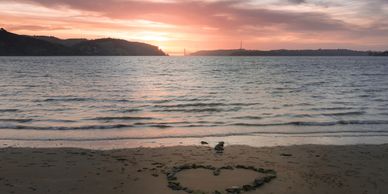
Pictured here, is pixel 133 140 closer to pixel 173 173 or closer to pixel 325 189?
pixel 173 173

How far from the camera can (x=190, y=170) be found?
9.23m

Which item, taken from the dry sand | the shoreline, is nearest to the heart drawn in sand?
the dry sand

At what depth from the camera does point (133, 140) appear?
13.2 meters

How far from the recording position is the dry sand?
7953 mm

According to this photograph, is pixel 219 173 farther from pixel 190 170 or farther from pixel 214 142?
pixel 214 142

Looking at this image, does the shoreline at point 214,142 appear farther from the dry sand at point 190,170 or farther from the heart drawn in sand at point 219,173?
the heart drawn in sand at point 219,173

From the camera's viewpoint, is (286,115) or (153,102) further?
(153,102)

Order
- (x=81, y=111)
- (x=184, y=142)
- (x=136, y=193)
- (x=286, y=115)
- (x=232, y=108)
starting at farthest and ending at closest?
(x=232, y=108)
(x=81, y=111)
(x=286, y=115)
(x=184, y=142)
(x=136, y=193)

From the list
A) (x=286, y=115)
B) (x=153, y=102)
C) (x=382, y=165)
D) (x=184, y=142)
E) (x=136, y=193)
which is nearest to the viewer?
(x=136, y=193)

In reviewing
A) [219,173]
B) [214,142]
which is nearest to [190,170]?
[219,173]

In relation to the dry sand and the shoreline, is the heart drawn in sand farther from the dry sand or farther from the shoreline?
the shoreline

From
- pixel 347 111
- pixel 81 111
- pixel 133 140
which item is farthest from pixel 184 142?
pixel 347 111

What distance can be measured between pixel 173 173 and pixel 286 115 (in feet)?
36.8

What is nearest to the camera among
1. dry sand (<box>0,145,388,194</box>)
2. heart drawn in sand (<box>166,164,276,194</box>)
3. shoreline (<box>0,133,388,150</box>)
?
heart drawn in sand (<box>166,164,276,194</box>)
